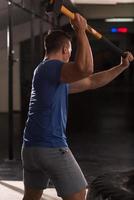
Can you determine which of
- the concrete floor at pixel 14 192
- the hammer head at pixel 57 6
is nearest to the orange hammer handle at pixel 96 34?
the hammer head at pixel 57 6

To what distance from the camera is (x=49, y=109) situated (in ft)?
10.3

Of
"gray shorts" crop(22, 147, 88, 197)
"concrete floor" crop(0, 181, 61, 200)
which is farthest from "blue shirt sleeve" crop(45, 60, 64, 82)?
"concrete floor" crop(0, 181, 61, 200)

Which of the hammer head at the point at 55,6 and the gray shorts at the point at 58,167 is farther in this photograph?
the gray shorts at the point at 58,167

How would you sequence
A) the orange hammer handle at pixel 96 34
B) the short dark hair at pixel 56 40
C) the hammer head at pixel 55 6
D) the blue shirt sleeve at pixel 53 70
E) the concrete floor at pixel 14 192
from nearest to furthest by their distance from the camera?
the hammer head at pixel 55 6
the orange hammer handle at pixel 96 34
the blue shirt sleeve at pixel 53 70
the short dark hair at pixel 56 40
the concrete floor at pixel 14 192

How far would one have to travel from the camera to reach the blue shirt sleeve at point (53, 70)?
10.1 ft

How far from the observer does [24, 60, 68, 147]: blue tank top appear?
3.12 m

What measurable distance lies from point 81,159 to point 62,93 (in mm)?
4315

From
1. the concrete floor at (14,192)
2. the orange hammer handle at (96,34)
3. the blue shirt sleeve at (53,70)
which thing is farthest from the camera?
the concrete floor at (14,192)

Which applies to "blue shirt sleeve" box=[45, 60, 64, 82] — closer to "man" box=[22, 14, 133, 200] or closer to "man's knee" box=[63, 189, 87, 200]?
"man" box=[22, 14, 133, 200]

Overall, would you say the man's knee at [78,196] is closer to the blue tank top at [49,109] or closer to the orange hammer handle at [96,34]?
the blue tank top at [49,109]

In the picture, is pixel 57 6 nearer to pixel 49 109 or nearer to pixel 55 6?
pixel 55 6

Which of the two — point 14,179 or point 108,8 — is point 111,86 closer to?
point 108,8

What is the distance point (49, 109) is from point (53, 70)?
0.24 meters

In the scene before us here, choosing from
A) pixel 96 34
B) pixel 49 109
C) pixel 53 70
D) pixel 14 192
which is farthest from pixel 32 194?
pixel 14 192
